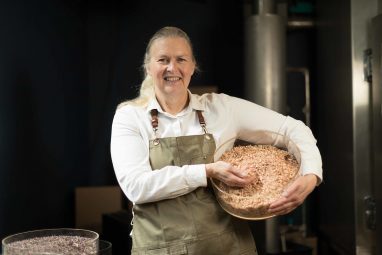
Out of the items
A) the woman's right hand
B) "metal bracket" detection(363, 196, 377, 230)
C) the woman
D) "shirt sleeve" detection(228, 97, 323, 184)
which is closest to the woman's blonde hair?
the woman

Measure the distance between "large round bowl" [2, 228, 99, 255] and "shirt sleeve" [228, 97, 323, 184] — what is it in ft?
2.10

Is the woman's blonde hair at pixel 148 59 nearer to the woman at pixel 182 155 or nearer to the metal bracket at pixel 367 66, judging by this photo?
the woman at pixel 182 155

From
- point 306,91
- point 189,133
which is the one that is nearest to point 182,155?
point 189,133

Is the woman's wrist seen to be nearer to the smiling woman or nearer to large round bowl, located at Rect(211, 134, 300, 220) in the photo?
large round bowl, located at Rect(211, 134, 300, 220)

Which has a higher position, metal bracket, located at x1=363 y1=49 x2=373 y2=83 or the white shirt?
metal bracket, located at x1=363 y1=49 x2=373 y2=83

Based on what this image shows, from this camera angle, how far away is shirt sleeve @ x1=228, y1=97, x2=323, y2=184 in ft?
4.60

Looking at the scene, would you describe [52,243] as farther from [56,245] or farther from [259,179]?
[259,179]

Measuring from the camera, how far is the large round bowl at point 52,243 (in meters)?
0.99

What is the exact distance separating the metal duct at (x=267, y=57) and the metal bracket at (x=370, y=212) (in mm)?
790

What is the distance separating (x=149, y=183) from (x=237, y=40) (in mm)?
2462

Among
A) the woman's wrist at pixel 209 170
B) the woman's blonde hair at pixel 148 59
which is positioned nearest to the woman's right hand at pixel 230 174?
the woman's wrist at pixel 209 170

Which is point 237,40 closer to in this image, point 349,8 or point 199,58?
point 199,58

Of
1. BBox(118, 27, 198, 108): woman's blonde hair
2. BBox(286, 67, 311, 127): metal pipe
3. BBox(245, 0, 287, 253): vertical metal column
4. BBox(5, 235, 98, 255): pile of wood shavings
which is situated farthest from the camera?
BBox(286, 67, 311, 127): metal pipe

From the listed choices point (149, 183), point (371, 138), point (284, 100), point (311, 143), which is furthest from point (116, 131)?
point (284, 100)
